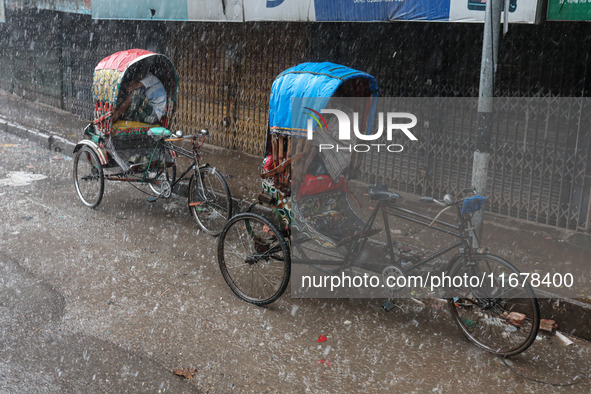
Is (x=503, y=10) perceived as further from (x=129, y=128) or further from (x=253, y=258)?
(x=129, y=128)

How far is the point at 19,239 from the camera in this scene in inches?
273

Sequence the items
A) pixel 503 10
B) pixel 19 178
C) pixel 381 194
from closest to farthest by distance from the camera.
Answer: pixel 381 194, pixel 503 10, pixel 19 178

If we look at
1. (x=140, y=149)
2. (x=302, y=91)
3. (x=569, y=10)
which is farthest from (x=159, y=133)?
(x=569, y=10)

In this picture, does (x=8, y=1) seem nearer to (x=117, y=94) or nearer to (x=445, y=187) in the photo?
(x=117, y=94)

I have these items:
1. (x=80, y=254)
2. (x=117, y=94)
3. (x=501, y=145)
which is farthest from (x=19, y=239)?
(x=501, y=145)

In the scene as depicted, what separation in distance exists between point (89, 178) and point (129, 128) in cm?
90

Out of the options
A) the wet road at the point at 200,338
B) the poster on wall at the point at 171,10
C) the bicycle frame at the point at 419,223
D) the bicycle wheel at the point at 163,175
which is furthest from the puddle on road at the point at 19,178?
the bicycle frame at the point at 419,223

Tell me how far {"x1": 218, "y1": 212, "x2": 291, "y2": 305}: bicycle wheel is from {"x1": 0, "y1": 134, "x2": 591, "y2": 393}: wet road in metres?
0.16

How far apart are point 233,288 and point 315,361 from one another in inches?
53.8

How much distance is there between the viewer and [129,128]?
8484 millimetres

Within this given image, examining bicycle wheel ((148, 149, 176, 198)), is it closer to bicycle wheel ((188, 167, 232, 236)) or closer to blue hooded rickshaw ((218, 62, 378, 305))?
bicycle wheel ((188, 167, 232, 236))

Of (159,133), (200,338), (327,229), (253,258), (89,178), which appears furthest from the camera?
(89,178)

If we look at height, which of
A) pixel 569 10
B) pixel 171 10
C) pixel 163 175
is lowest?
pixel 163 175

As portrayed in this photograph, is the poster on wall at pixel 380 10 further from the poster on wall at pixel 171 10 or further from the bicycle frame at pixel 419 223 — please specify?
the bicycle frame at pixel 419 223
